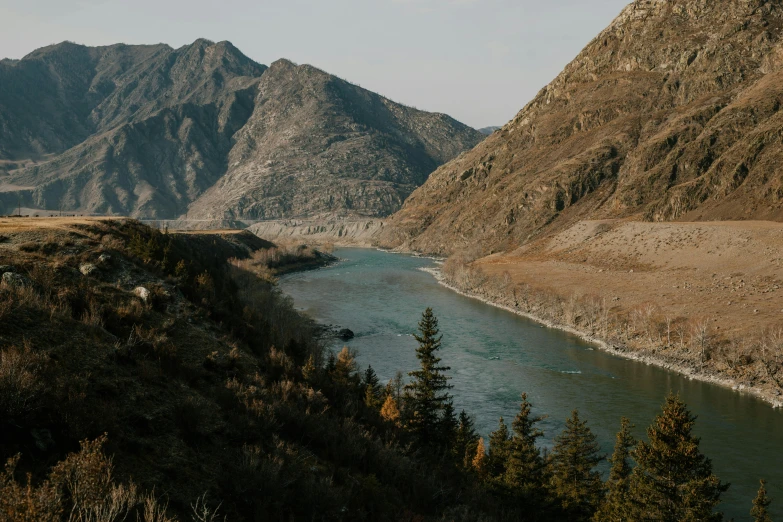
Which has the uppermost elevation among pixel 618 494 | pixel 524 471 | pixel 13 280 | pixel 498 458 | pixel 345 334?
pixel 13 280

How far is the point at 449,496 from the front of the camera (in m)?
17.6

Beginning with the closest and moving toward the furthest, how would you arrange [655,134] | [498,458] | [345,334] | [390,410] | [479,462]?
[498,458]
[479,462]
[390,410]
[345,334]
[655,134]

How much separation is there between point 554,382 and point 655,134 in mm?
122121

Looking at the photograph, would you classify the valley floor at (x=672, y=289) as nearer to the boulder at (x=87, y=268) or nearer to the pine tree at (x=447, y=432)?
the pine tree at (x=447, y=432)

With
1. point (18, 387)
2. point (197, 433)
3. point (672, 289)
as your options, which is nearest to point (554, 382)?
point (672, 289)

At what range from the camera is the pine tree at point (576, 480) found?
2562 cm

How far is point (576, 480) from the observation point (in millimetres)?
26297

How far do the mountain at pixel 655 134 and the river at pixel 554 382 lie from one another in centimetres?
6376

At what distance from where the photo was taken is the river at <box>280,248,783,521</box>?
35688mm

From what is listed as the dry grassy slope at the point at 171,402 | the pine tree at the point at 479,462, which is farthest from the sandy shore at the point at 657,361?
the dry grassy slope at the point at 171,402

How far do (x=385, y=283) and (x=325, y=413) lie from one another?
101 m

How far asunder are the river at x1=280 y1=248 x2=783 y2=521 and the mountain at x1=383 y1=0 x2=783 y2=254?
63763mm

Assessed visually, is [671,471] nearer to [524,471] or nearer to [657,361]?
[524,471]

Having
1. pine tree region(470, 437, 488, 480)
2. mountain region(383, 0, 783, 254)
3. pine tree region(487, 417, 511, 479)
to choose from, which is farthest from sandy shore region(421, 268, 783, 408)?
mountain region(383, 0, 783, 254)
